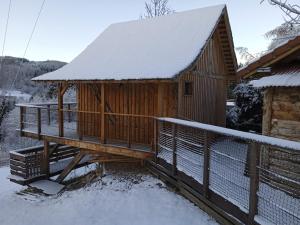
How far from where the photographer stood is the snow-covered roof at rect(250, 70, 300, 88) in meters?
6.32

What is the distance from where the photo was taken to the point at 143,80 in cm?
948

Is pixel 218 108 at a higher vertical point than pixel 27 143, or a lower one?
higher

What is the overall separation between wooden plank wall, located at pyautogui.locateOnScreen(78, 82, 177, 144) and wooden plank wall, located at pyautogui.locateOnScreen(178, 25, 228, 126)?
515 millimetres

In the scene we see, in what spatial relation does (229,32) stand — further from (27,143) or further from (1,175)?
(27,143)

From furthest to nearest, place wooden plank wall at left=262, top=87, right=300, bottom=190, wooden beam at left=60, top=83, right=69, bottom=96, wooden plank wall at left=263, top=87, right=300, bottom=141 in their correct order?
wooden beam at left=60, top=83, right=69, bottom=96
wooden plank wall at left=263, top=87, right=300, bottom=141
wooden plank wall at left=262, top=87, right=300, bottom=190

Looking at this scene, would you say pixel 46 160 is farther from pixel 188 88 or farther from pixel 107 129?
pixel 188 88

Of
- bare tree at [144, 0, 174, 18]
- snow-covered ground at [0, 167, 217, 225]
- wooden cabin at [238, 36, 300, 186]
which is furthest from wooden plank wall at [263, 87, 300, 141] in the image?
bare tree at [144, 0, 174, 18]

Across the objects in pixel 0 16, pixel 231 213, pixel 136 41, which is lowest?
pixel 231 213

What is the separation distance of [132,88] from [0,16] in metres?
6.18

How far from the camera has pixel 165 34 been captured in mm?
12422

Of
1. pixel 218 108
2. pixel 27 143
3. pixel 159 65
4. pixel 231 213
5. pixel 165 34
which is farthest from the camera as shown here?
pixel 27 143

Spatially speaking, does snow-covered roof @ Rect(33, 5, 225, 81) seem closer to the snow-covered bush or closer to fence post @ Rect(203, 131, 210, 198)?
fence post @ Rect(203, 131, 210, 198)

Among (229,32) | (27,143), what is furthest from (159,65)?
(27,143)

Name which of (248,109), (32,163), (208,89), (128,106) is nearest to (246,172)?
(128,106)
